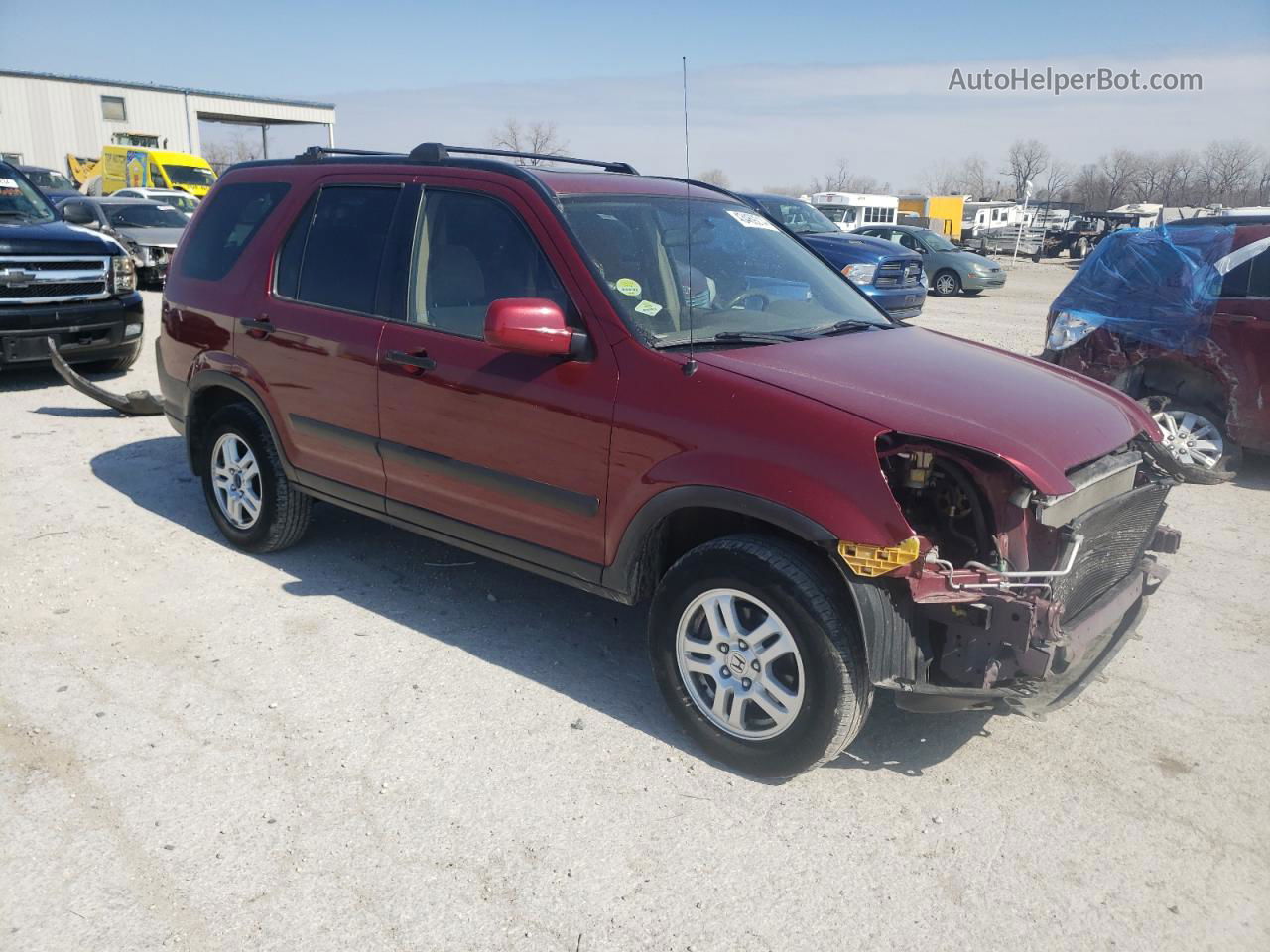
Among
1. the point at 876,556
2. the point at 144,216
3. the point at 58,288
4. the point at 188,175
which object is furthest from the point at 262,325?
the point at 188,175

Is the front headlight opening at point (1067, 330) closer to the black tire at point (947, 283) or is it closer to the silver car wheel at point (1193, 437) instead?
the silver car wheel at point (1193, 437)

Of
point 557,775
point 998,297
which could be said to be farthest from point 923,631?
point 998,297

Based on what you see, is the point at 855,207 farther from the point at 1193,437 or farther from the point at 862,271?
the point at 1193,437

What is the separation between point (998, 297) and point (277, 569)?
69.0ft

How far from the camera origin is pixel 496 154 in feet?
15.1

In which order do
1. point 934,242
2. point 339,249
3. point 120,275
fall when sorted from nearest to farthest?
point 339,249 < point 120,275 < point 934,242

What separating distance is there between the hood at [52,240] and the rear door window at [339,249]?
503 cm

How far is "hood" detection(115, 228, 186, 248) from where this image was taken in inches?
658

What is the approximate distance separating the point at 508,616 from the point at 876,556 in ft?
6.97

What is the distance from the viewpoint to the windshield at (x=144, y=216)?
17.8 meters

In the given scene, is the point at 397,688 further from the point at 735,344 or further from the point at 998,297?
the point at 998,297

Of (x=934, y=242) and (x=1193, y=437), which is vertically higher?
(x=934, y=242)

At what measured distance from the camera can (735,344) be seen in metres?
3.59

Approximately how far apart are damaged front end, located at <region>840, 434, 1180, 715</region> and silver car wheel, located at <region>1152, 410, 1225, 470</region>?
4.17 m
